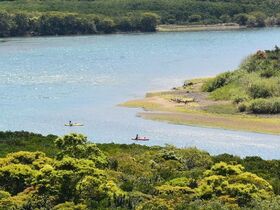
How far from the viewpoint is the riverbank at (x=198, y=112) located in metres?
75.2

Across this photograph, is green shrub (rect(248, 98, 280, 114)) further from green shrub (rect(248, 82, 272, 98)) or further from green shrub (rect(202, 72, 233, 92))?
green shrub (rect(202, 72, 233, 92))

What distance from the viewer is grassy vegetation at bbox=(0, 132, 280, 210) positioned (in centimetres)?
3600

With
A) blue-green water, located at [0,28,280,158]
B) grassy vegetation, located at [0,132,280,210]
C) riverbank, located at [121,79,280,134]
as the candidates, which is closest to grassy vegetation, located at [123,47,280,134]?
riverbank, located at [121,79,280,134]

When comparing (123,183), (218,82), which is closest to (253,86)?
(218,82)

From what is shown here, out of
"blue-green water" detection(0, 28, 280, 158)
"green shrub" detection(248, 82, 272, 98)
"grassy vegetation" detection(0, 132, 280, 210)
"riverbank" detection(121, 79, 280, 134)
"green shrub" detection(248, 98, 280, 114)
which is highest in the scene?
"grassy vegetation" detection(0, 132, 280, 210)

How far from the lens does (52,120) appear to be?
79.6 metres

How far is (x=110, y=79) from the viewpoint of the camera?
113 meters

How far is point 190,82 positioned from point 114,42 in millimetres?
79046

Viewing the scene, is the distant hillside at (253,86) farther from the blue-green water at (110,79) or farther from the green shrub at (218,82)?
the blue-green water at (110,79)

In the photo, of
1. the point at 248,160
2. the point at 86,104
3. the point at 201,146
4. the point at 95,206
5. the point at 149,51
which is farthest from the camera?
the point at 149,51

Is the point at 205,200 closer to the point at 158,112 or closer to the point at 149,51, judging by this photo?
the point at 158,112

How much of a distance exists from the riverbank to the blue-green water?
1882 millimetres

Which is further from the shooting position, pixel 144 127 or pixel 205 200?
pixel 144 127

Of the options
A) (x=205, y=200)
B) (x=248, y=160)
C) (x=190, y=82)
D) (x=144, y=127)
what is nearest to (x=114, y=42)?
(x=190, y=82)
